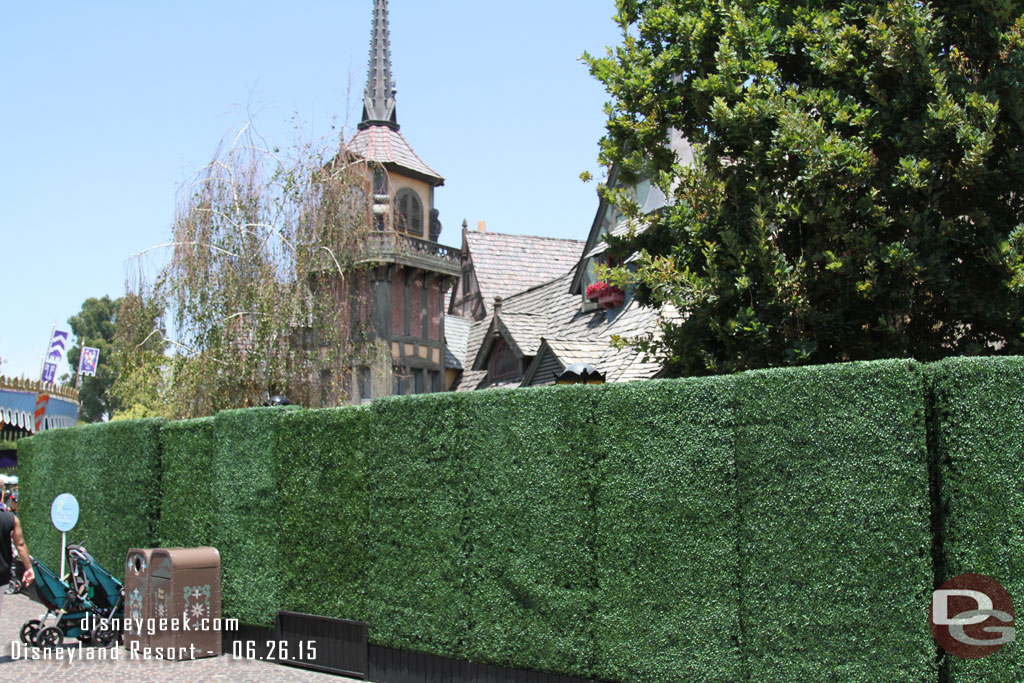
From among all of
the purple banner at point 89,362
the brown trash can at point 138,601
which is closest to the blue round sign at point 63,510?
the brown trash can at point 138,601

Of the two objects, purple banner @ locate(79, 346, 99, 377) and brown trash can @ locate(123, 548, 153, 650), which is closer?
brown trash can @ locate(123, 548, 153, 650)

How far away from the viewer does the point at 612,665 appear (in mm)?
8922

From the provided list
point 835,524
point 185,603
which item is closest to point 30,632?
point 185,603

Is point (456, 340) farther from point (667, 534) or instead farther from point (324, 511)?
point (667, 534)

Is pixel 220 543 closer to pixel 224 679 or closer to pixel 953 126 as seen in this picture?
pixel 224 679

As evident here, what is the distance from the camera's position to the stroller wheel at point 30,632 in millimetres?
13469

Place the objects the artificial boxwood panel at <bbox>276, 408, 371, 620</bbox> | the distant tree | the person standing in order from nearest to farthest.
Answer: the person standing, the artificial boxwood panel at <bbox>276, 408, 371, 620</bbox>, the distant tree

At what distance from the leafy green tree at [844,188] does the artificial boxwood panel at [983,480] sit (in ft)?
13.3

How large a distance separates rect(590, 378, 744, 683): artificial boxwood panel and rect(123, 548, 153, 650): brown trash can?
6616mm

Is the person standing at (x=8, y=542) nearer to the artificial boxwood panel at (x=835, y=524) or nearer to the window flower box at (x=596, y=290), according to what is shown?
the artificial boxwood panel at (x=835, y=524)

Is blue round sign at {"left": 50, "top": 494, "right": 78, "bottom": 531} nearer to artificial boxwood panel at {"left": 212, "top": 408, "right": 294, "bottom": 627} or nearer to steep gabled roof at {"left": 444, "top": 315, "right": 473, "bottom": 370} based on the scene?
artificial boxwood panel at {"left": 212, "top": 408, "right": 294, "bottom": 627}

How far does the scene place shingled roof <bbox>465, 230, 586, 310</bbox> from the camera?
36688mm

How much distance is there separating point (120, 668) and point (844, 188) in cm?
1032

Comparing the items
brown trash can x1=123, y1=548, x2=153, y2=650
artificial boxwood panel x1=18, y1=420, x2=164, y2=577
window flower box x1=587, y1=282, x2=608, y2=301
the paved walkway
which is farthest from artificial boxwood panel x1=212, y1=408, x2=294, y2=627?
window flower box x1=587, y1=282, x2=608, y2=301
